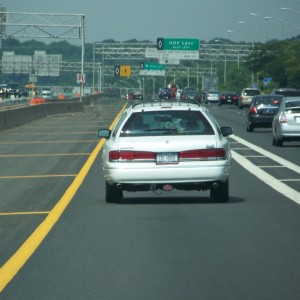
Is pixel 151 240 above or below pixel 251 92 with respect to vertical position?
above

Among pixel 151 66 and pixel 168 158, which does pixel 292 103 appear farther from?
pixel 151 66

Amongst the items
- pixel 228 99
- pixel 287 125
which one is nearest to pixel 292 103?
pixel 287 125

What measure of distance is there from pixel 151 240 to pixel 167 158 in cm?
396

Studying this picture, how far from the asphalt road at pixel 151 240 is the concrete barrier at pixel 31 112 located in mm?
22691

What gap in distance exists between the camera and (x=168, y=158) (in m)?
17.2

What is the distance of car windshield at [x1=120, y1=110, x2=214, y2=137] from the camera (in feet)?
Result: 57.7

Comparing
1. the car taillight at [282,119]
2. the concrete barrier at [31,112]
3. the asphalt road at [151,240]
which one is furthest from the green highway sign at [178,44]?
the asphalt road at [151,240]

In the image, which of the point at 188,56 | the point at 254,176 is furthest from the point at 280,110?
the point at 188,56

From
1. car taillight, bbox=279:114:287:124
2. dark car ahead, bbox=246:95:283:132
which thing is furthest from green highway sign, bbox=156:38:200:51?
car taillight, bbox=279:114:287:124

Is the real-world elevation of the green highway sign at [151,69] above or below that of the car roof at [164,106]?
below

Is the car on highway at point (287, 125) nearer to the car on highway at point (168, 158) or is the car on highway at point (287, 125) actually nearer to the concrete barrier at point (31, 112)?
Answer: the concrete barrier at point (31, 112)

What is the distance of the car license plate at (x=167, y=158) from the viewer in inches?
675

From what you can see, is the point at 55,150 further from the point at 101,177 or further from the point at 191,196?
the point at 191,196

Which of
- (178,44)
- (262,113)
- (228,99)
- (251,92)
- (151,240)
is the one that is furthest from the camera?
(178,44)
